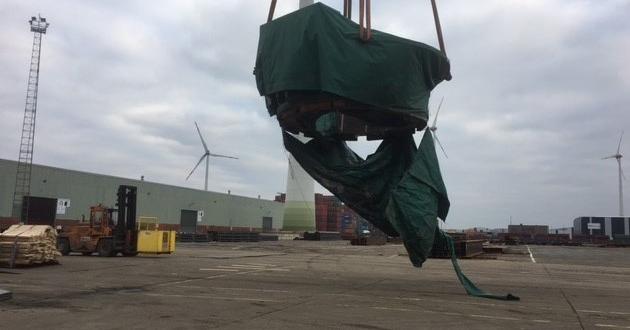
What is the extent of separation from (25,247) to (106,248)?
317 inches

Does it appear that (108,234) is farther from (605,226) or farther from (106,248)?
(605,226)

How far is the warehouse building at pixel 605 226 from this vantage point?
11225 centimetres

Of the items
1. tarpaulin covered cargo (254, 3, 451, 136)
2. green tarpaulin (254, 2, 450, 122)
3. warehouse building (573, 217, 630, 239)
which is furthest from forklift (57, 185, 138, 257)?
warehouse building (573, 217, 630, 239)

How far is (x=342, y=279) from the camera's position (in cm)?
2097

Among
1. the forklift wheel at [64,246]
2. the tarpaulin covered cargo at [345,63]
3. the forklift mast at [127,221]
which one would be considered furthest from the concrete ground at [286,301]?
the forklift wheel at [64,246]

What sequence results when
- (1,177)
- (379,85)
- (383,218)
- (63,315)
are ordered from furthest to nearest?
1. (1,177)
2. (383,218)
3. (379,85)
4. (63,315)

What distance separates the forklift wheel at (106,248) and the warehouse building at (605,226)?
107 meters

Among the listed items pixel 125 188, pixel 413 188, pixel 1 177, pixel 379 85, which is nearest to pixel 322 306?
pixel 413 188

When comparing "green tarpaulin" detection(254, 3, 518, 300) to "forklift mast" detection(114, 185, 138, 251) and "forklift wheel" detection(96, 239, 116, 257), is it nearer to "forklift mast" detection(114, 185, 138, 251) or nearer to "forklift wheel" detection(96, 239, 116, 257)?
"forklift mast" detection(114, 185, 138, 251)

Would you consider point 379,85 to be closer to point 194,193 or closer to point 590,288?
point 590,288

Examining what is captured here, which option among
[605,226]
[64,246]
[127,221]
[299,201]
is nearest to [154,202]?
[299,201]

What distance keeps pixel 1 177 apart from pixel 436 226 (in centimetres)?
4867

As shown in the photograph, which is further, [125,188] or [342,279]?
[125,188]

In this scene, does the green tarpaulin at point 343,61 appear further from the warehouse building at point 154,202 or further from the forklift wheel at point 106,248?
the warehouse building at point 154,202
